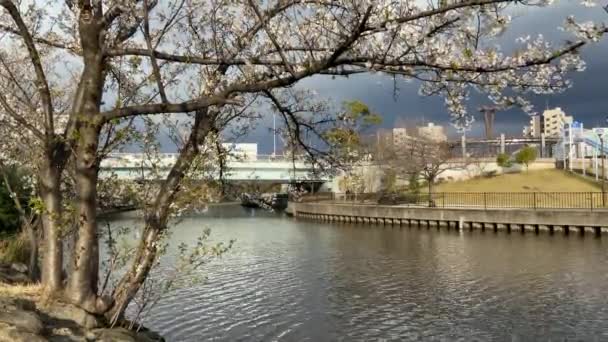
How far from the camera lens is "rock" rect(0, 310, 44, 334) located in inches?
278

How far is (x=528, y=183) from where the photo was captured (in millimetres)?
72500

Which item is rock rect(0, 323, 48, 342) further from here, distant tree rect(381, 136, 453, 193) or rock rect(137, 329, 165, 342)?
distant tree rect(381, 136, 453, 193)

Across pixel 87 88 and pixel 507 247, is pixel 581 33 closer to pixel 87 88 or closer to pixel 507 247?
pixel 87 88

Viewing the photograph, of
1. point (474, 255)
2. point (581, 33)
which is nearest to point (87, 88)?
point (581, 33)

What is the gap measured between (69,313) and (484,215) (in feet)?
127

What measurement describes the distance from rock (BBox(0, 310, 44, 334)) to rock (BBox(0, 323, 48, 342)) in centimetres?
14

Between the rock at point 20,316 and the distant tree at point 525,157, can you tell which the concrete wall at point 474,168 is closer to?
→ the distant tree at point 525,157

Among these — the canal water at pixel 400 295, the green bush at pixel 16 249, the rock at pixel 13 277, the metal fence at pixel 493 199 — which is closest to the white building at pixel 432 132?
the metal fence at pixel 493 199

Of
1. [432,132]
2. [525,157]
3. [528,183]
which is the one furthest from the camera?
[525,157]

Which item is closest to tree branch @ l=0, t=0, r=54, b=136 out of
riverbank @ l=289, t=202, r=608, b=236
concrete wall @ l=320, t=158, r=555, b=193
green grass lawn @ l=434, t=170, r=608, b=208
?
riverbank @ l=289, t=202, r=608, b=236

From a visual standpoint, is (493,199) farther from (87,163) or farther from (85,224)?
(87,163)

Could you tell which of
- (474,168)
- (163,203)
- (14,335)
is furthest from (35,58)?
(474,168)

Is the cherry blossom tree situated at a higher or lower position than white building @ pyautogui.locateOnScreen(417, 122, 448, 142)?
lower

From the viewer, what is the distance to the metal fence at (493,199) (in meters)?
46.7
